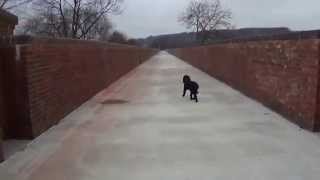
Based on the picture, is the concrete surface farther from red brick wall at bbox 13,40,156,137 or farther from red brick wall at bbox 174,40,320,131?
red brick wall at bbox 174,40,320,131

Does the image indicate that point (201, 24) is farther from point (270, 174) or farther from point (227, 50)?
point (270, 174)

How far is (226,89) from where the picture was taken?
61.5 feet

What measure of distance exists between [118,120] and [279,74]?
3552 mm

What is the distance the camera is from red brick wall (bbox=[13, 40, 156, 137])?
886 centimetres

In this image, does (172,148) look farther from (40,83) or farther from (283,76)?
(283,76)

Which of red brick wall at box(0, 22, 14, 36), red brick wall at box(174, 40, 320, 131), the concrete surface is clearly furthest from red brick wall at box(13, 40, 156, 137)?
red brick wall at box(174, 40, 320, 131)

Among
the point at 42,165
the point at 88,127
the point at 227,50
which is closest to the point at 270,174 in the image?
the point at 42,165

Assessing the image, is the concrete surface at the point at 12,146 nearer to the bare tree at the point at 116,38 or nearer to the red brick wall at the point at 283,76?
the red brick wall at the point at 283,76

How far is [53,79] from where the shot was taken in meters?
10.8

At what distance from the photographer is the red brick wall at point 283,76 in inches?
364

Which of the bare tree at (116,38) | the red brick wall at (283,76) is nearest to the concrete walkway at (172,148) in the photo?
the red brick wall at (283,76)

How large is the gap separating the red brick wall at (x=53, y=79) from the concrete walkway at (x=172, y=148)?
31 centimetres

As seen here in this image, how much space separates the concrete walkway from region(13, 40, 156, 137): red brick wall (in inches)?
12.2

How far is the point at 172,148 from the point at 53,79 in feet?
12.4
